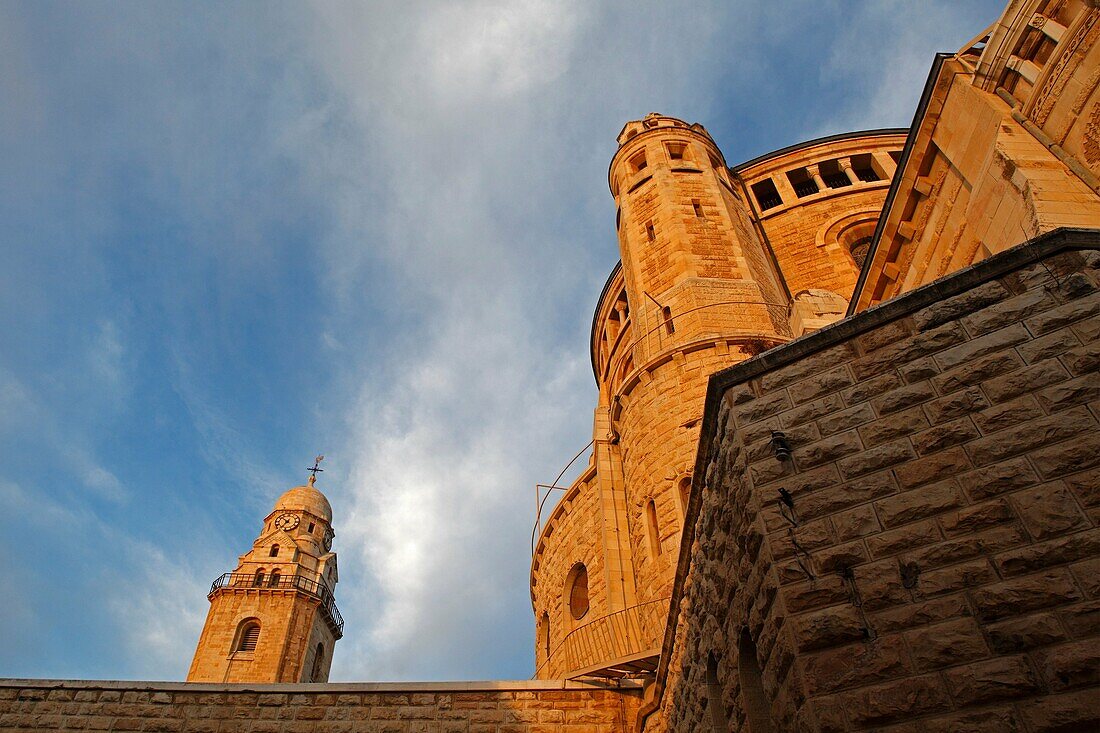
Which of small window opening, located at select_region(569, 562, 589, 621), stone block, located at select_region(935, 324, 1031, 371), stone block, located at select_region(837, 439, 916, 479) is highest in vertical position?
small window opening, located at select_region(569, 562, 589, 621)

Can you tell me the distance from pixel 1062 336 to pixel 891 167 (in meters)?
20.7

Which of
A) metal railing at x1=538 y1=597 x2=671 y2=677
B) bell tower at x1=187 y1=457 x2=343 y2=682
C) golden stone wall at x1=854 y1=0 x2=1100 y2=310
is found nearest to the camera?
golden stone wall at x1=854 y1=0 x2=1100 y2=310

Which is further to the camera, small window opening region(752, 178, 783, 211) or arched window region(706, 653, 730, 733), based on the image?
small window opening region(752, 178, 783, 211)

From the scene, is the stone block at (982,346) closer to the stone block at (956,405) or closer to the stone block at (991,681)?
the stone block at (956,405)

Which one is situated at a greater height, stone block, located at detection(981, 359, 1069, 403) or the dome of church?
the dome of church

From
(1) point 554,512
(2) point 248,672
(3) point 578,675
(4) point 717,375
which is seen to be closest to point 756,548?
(4) point 717,375

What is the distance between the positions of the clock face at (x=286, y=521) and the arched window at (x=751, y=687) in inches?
1432

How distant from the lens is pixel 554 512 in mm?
18562

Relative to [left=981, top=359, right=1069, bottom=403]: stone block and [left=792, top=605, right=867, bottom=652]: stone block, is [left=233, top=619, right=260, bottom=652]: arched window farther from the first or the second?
[left=981, top=359, right=1069, bottom=403]: stone block

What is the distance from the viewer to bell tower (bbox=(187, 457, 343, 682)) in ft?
99.2

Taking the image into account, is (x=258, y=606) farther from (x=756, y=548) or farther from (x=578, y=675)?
(x=756, y=548)

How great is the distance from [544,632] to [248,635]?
62.4 feet

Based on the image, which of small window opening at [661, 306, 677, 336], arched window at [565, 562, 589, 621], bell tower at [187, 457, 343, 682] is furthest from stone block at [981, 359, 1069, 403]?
bell tower at [187, 457, 343, 682]

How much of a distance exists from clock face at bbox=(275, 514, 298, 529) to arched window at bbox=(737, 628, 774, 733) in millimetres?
36365
